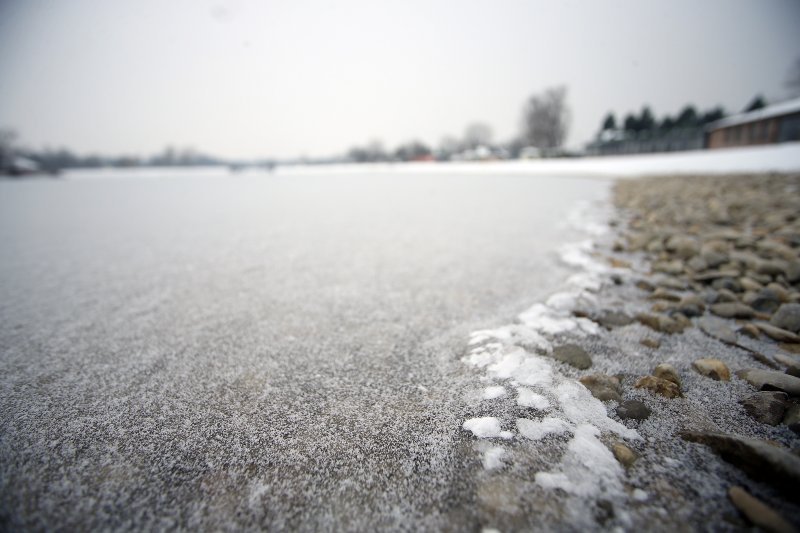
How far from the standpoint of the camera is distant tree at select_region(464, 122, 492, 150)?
261 ft

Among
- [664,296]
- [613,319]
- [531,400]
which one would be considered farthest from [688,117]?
[531,400]

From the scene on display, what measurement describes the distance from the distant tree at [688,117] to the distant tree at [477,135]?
120ft

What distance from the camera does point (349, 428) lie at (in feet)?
4.41

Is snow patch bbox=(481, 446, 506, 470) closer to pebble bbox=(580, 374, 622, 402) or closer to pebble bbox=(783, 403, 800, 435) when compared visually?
pebble bbox=(580, 374, 622, 402)

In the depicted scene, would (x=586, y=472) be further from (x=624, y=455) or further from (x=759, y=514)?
(x=759, y=514)

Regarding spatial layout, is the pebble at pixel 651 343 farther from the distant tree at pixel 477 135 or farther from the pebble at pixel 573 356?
the distant tree at pixel 477 135

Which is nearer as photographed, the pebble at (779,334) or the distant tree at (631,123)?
the pebble at (779,334)

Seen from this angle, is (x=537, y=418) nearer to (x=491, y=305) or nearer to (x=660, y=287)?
(x=491, y=305)

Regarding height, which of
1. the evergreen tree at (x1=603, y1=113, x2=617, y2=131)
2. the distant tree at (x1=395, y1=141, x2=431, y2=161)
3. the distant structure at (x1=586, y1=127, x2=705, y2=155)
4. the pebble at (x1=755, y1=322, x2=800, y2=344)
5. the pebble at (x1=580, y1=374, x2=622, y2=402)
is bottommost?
the pebble at (x1=580, y1=374, x2=622, y2=402)

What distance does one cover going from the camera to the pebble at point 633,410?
50.9 inches

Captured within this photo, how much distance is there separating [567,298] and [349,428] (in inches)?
73.0

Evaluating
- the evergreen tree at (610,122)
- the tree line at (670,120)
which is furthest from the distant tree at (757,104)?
the evergreen tree at (610,122)

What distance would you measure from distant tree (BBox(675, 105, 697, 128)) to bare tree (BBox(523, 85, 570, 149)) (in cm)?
2034

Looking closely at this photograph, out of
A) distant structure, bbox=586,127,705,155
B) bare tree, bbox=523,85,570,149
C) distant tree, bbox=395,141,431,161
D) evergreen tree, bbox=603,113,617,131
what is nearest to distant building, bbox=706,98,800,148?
distant structure, bbox=586,127,705,155
